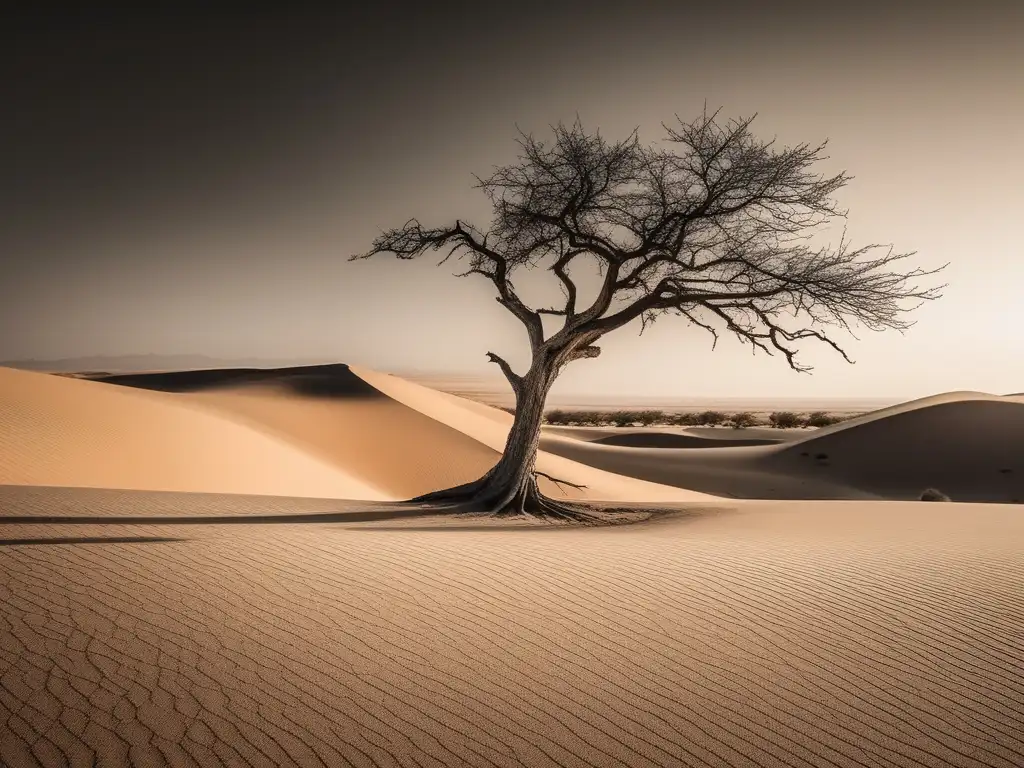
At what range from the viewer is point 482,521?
41.1ft

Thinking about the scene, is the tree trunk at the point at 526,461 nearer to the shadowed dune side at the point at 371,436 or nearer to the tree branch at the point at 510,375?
the tree branch at the point at 510,375

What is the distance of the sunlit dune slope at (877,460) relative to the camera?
30.1 m

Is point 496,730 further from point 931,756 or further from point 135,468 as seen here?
point 135,468

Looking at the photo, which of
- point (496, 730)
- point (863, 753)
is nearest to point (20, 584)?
point (496, 730)

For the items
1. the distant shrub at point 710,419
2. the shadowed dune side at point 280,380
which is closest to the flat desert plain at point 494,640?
the shadowed dune side at point 280,380

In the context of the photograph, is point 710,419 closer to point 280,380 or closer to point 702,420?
point 702,420

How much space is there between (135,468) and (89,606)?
1424 cm

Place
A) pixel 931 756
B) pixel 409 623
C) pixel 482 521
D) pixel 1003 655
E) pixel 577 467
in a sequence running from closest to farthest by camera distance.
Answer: pixel 931 756, pixel 1003 655, pixel 409 623, pixel 482 521, pixel 577 467

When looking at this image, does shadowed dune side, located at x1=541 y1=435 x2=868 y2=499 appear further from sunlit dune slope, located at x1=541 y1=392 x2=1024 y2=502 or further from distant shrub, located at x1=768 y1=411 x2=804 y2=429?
distant shrub, located at x1=768 y1=411 x2=804 y2=429

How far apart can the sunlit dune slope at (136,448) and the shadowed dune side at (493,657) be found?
10.2 meters

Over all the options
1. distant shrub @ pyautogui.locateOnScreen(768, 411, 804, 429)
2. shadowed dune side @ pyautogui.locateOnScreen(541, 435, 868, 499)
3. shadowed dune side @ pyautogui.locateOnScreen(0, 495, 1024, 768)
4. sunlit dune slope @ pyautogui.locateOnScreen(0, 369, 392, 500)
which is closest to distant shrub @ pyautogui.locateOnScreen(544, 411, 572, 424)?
distant shrub @ pyautogui.locateOnScreen(768, 411, 804, 429)

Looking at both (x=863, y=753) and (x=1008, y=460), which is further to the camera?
(x=1008, y=460)

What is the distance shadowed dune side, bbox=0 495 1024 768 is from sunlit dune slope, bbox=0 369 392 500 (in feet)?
33.5

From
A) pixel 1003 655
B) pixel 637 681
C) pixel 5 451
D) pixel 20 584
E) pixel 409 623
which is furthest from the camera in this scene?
pixel 5 451
